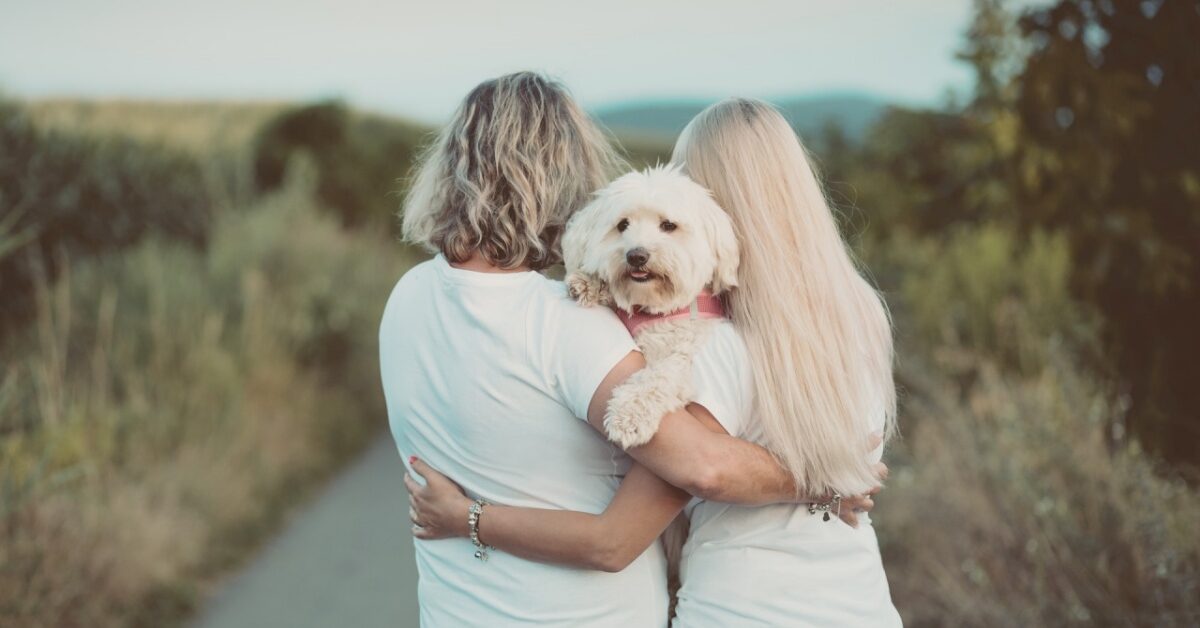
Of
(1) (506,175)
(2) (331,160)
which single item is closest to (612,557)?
(1) (506,175)

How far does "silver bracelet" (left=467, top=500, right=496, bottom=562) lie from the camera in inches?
98.3

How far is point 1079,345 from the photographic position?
6246 millimetres

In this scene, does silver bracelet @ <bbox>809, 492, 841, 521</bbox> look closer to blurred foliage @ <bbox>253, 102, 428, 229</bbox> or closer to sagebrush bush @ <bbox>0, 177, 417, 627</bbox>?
sagebrush bush @ <bbox>0, 177, 417, 627</bbox>

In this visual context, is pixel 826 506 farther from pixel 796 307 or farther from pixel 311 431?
pixel 311 431

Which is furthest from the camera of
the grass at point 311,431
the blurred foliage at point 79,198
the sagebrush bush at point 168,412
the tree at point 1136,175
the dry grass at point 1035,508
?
the blurred foliage at point 79,198

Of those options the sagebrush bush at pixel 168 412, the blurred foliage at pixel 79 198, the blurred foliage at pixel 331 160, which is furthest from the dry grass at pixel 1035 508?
the blurred foliage at pixel 331 160

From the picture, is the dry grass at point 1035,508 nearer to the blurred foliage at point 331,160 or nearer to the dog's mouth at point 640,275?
the dog's mouth at point 640,275

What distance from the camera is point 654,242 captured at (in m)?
2.73

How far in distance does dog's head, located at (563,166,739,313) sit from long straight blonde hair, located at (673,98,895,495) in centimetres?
6

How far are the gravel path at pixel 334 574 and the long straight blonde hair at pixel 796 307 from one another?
393 centimetres

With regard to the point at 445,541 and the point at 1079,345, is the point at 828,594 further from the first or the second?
the point at 1079,345

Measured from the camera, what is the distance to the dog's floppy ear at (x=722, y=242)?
269 centimetres

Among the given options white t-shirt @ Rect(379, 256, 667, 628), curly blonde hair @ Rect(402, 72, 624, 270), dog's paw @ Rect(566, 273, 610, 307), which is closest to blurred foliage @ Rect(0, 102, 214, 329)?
curly blonde hair @ Rect(402, 72, 624, 270)

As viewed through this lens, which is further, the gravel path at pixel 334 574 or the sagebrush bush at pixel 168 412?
the gravel path at pixel 334 574
